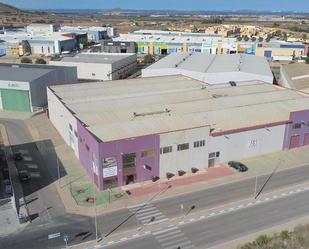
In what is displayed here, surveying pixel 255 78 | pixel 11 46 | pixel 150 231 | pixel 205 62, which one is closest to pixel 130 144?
pixel 150 231

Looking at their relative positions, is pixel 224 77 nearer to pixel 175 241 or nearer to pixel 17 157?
pixel 17 157

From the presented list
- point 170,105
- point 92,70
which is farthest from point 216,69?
point 92,70

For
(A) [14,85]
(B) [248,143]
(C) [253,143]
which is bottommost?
(C) [253,143]

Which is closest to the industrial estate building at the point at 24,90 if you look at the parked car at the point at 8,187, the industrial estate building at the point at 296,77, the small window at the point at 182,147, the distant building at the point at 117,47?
the parked car at the point at 8,187

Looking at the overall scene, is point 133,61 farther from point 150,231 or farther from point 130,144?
point 150,231

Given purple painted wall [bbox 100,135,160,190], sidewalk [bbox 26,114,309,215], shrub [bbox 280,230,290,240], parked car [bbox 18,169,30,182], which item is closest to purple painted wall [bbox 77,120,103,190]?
sidewalk [bbox 26,114,309,215]

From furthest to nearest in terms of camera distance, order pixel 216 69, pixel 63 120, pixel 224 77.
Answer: pixel 216 69
pixel 224 77
pixel 63 120
